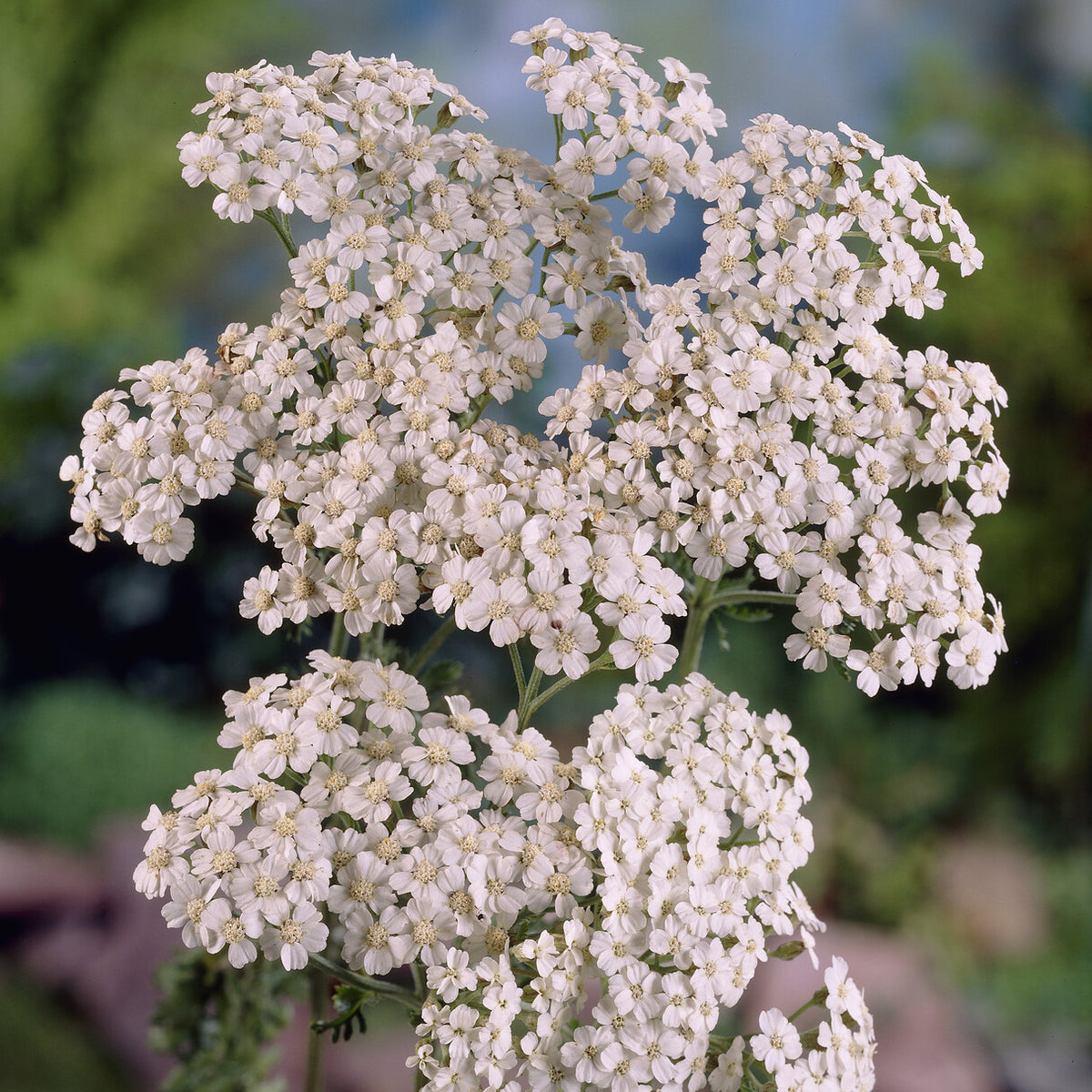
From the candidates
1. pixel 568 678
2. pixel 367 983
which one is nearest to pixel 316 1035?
pixel 367 983

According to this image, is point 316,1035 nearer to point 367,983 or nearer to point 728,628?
point 367,983

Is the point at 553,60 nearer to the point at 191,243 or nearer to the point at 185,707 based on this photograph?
the point at 191,243

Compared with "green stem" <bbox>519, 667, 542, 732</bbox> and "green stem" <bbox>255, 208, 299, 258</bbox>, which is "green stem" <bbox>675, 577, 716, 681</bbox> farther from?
"green stem" <bbox>255, 208, 299, 258</bbox>

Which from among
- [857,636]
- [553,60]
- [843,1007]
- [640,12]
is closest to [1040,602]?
[857,636]

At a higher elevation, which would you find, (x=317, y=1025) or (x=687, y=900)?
(x=687, y=900)

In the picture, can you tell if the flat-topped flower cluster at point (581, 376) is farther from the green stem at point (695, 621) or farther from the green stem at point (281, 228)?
the green stem at point (695, 621)

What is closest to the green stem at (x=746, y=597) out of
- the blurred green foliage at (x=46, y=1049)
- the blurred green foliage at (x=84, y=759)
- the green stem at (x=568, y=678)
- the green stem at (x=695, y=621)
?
the green stem at (x=695, y=621)

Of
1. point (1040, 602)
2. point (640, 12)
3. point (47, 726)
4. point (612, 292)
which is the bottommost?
point (47, 726)
